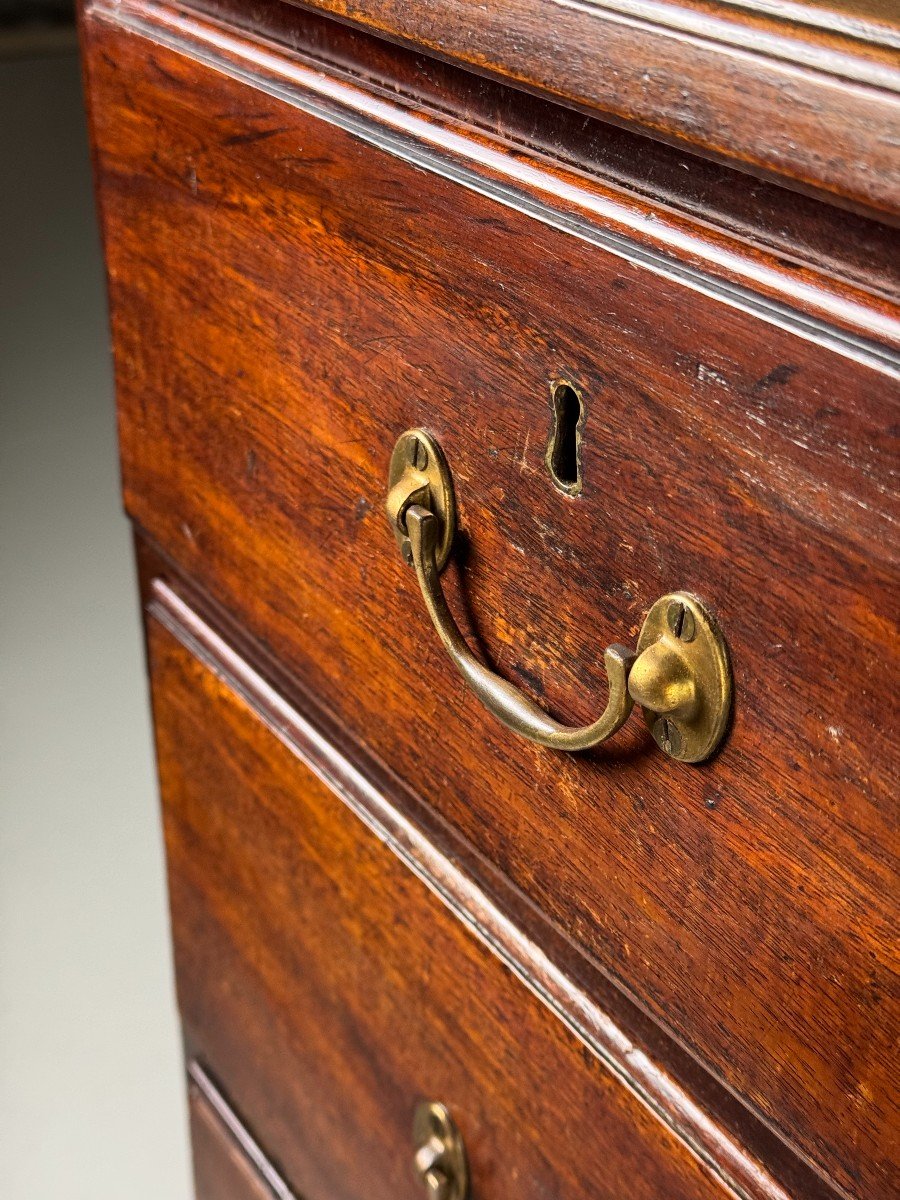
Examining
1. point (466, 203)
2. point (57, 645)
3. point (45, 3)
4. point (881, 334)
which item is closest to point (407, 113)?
point (466, 203)

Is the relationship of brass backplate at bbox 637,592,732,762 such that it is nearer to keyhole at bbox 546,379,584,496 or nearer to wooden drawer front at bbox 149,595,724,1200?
keyhole at bbox 546,379,584,496

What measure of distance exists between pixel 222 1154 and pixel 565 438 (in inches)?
22.0

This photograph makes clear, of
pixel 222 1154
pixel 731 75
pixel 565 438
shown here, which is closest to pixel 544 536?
pixel 565 438

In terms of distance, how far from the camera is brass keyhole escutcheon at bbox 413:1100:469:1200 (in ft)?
1.70

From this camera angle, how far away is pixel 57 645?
42.7 inches

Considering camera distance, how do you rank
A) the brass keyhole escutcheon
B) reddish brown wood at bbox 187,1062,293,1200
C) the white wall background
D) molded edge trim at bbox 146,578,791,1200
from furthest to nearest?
the white wall background, reddish brown wood at bbox 187,1062,293,1200, the brass keyhole escutcheon, molded edge trim at bbox 146,578,791,1200

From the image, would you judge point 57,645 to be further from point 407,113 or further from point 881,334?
point 881,334

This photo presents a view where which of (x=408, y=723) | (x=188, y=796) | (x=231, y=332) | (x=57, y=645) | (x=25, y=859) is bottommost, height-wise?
(x=25, y=859)

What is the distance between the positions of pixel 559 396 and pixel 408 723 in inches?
6.1

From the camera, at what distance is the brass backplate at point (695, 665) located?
330 mm

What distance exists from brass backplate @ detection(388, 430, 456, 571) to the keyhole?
49 millimetres

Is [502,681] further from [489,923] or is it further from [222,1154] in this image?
[222,1154]

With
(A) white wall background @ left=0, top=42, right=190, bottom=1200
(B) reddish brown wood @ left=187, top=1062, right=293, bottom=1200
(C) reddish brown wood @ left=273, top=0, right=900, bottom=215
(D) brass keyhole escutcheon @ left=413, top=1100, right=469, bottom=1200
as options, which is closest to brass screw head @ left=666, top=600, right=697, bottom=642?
(C) reddish brown wood @ left=273, top=0, right=900, bottom=215

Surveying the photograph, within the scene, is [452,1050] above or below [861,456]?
below
